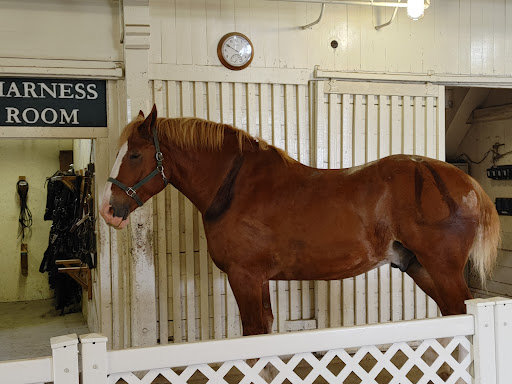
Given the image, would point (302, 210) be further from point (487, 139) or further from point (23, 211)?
point (23, 211)

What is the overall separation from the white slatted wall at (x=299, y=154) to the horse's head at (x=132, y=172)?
3.32 feet

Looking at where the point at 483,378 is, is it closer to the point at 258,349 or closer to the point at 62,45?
the point at 258,349

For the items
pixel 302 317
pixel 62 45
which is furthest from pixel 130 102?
pixel 302 317

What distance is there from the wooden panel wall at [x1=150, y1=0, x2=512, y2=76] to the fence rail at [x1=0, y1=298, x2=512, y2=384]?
108 inches

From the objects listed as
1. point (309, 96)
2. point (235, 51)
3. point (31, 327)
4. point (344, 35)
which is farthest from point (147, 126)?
point (31, 327)

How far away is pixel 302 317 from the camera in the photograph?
14.0 feet

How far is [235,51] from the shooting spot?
404 centimetres

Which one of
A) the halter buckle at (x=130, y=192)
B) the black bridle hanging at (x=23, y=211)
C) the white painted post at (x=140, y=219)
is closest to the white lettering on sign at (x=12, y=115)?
the white painted post at (x=140, y=219)

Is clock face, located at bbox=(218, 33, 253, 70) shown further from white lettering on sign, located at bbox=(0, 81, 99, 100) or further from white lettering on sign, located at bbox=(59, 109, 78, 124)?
white lettering on sign, located at bbox=(59, 109, 78, 124)

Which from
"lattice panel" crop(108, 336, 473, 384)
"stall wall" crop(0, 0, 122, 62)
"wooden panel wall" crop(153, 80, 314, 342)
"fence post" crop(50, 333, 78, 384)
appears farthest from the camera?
"wooden panel wall" crop(153, 80, 314, 342)

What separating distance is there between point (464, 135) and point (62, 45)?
16.2 feet

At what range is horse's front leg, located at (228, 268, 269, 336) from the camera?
289 centimetres

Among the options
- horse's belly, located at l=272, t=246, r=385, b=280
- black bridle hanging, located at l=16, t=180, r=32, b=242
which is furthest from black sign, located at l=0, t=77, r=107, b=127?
black bridle hanging, located at l=16, t=180, r=32, b=242

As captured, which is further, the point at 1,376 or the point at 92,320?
the point at 92,320
